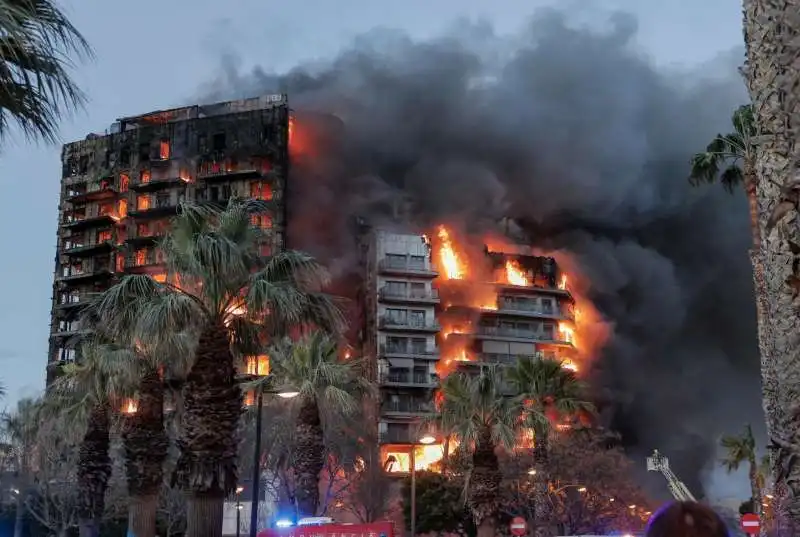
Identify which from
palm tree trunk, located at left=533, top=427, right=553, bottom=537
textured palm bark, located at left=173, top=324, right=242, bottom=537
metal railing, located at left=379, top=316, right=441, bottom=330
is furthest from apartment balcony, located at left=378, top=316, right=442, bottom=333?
textured palm bark, located at left=173, top=324, right=242, bottom=537

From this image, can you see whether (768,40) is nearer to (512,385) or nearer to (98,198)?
(512,385)

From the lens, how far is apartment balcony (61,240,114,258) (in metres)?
102

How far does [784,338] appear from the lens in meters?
5.86

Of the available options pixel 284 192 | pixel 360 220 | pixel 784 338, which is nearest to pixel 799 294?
pixel 784 338

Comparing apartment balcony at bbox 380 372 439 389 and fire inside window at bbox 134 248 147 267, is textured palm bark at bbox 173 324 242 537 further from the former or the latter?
fire inside window at bbox 134 248 147 267

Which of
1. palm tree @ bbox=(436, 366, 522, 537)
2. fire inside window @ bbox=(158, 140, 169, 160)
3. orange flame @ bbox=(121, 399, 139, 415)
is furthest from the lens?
fire inside window @ bbox=(158, 140, 169, 160)

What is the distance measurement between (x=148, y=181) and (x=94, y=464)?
71.5 m

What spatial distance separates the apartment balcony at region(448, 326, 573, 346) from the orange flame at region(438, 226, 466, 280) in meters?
6.83

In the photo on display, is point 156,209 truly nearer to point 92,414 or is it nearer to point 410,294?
point 410,294

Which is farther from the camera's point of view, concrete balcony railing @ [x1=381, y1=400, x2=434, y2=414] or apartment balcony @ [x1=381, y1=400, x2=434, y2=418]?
concrete balcony railing @ [x1=381, y1=400, x2=434, y2=414]

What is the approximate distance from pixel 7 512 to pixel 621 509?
46.1 metres

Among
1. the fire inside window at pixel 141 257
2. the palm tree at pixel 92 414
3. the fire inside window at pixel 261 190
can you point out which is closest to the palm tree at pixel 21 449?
the palm tree at pixel 92 414

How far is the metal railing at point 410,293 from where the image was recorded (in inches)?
3568

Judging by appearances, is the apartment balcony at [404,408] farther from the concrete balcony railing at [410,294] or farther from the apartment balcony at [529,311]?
the apartment balcony at [529,311]
